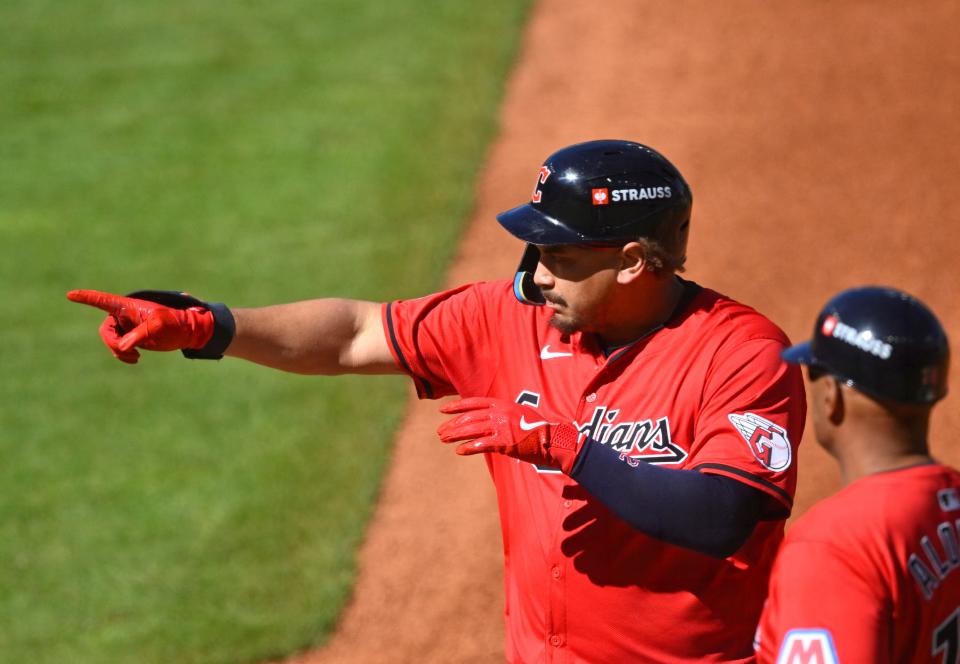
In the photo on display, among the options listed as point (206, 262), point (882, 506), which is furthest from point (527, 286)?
point (206, 262)

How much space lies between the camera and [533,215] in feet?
10.3

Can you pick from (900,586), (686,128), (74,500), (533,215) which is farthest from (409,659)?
(686,128)

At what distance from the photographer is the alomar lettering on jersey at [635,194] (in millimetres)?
3025

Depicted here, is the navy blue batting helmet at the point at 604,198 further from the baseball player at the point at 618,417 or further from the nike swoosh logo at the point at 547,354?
the nike swoosh logo at the point at 547,354

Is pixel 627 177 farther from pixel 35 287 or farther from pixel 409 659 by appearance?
pixel 35 287

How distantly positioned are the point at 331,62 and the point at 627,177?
8.61m

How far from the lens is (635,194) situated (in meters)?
3.04

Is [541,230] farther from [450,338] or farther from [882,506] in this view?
[882,506]

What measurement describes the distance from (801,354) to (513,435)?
76cm

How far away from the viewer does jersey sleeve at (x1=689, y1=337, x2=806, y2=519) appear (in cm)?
278

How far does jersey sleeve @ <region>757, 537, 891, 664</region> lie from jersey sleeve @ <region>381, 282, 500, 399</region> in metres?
1.40

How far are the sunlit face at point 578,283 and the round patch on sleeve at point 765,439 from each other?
1.65ft

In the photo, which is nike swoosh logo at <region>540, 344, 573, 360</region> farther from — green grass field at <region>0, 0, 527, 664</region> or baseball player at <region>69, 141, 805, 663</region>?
green grass field at <region>0, 0, 527, 664</region>

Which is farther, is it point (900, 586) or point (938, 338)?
point (938, 338)
